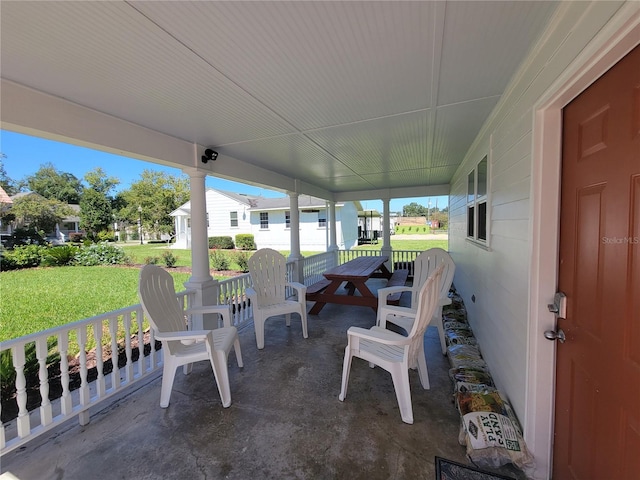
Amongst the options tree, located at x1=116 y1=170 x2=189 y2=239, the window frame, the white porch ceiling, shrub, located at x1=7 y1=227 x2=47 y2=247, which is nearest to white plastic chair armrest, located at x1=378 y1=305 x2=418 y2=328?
the window frame

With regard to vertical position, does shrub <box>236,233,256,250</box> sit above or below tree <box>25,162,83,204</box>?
below

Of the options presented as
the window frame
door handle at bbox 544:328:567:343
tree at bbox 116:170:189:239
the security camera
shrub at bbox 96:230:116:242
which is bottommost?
door handle at bbox 544:328:567:343

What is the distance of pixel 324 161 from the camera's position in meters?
4.17

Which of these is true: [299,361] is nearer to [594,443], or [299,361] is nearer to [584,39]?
[594,443]

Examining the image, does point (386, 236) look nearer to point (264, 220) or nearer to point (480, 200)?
point (480, 200)

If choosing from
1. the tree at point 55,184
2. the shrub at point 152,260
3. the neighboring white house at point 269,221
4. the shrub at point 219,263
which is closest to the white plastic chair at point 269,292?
the shrub at point 219,263

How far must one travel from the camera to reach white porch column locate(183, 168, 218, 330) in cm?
334

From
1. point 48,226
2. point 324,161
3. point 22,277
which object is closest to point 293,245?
point 324,161

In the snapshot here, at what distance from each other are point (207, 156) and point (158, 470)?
2994 millimetres

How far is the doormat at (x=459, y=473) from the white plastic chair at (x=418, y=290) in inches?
44.3

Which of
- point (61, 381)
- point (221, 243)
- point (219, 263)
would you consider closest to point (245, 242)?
point (221, 243)

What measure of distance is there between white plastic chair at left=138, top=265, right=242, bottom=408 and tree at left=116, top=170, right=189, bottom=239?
64.4 ft

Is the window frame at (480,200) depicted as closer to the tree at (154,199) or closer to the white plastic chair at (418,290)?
the white plastic chair at (418,290)

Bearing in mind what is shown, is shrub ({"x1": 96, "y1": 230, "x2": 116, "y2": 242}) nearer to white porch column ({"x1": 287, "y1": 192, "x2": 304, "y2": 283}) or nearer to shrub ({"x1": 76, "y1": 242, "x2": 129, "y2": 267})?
shrub ({"x1": 76, "y1": 242, "x2": 129, "y2": 267})
